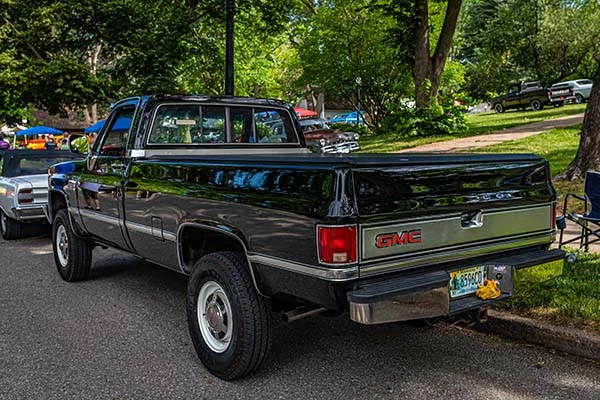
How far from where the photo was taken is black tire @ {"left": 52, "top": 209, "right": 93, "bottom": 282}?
627cm

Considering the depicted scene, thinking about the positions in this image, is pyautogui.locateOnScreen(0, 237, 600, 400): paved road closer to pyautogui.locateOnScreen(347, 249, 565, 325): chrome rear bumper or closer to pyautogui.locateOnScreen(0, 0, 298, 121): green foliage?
pyautogui.locateOnScreen(347, 249, 565, 325): chrome rear bumper

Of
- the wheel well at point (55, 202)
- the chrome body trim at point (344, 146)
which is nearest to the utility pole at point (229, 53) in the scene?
the wheel well at point (55, 202)

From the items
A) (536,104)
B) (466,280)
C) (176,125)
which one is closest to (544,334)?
(466,280)

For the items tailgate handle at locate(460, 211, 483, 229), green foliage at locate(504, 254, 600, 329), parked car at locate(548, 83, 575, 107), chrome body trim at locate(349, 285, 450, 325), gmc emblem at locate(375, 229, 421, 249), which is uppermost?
parked car at locate(548, 83, 575, 107)

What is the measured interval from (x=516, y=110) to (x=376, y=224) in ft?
113

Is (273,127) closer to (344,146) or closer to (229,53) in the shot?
(229,53)

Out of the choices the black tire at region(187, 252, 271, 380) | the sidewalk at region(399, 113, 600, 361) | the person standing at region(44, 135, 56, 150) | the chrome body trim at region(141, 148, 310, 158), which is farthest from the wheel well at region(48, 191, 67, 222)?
the person standing at region(44, 135, 56, 150)

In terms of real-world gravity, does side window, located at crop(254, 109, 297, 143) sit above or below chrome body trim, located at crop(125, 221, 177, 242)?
above

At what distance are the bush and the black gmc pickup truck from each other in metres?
16.6

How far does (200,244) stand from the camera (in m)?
4.34

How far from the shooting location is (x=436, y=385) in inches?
145

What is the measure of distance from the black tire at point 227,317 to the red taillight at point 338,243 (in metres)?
0.78

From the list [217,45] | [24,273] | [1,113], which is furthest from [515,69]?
[24,273]

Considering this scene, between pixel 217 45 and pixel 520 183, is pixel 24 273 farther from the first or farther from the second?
pixel 217 45
